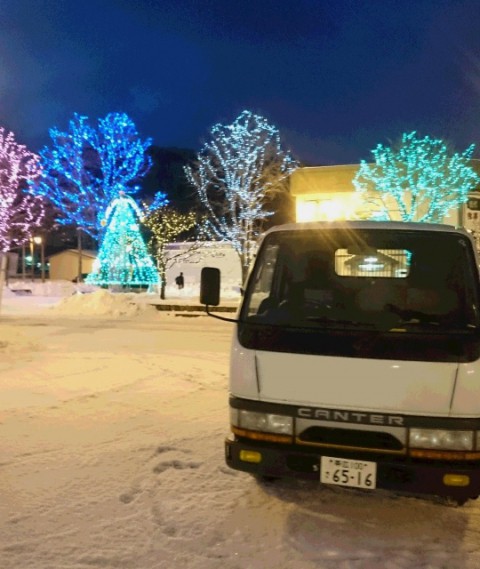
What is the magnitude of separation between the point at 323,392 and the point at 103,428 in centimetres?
343

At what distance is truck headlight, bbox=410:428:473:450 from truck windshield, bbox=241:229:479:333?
26.3 inches

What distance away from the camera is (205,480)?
5129mm

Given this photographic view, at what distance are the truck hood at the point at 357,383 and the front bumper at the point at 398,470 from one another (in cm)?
33

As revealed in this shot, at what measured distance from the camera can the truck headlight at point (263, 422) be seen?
4.14 metres

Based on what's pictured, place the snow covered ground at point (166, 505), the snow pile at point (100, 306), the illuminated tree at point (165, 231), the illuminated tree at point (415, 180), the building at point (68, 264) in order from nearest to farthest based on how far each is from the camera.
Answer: the snow covered ground at point (166, 505) → the snow pile at point (100, 306) → the illuminated tree at point (415, 180) → the illuminated tree at point (165, 231) → the building at point (68, 264)

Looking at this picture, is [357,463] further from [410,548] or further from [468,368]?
[468,368]

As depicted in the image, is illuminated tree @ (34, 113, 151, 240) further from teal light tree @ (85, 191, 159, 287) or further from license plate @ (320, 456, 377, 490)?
license plate @ (320, 456, 377, 490)

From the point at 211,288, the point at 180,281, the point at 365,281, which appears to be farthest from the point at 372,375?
the point at 180,281

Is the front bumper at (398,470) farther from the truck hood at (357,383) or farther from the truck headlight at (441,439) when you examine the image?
the truck hood at (357,383)

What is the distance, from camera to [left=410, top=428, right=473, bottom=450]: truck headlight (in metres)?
3.88

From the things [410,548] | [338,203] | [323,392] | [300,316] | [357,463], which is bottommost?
[410,548]

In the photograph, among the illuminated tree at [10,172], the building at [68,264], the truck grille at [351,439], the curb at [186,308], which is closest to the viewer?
the truck grille at [351,439]

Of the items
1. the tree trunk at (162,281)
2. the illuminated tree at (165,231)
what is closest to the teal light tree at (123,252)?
the illuminated tree at (165,231)

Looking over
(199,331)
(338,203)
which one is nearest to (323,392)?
(199,331)
